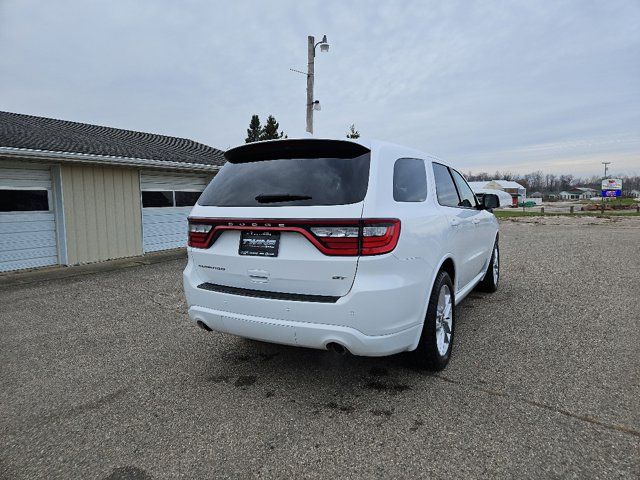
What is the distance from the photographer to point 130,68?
548 inches

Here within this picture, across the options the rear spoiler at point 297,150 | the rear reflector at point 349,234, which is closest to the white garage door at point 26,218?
the rear spoiler at point 297,150

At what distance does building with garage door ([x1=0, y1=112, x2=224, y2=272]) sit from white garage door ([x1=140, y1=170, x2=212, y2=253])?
26mm

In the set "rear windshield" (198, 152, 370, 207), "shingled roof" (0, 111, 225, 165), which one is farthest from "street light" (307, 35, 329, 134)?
"rear windshield" (198, 152, 370, 207)

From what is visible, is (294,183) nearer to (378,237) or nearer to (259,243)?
(259,243)

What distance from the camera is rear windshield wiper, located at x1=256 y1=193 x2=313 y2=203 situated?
2623 mm

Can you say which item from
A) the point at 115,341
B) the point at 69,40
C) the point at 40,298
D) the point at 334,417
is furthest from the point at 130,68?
the point at 334,417

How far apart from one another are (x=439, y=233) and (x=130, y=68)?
47.5 ft

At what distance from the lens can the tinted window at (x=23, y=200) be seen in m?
7.89

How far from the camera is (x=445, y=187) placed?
3807 mm

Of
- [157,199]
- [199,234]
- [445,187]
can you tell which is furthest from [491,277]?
[157,199]

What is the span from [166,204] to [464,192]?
8.73 m

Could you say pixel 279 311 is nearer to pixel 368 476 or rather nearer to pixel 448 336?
pixel 368 476

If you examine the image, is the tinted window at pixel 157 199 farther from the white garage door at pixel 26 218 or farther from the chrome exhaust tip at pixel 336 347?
the chrome exhaust tip at pixel 336 347

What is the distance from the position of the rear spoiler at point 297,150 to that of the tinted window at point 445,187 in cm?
110
